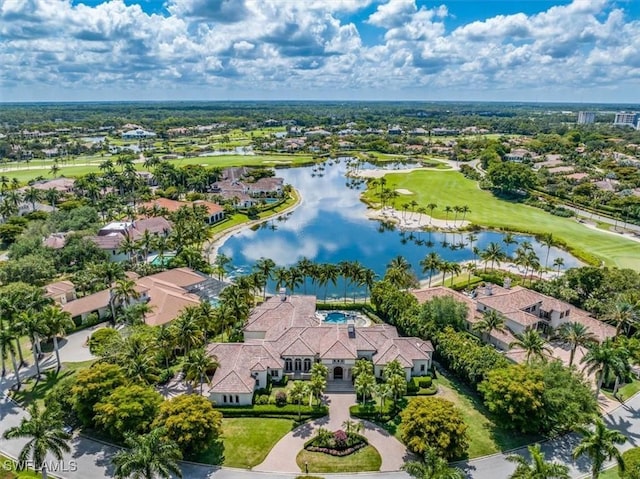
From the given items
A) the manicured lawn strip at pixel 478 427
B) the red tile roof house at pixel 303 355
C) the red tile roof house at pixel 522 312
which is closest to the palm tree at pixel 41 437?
the red tile roof house at pixel 303 355

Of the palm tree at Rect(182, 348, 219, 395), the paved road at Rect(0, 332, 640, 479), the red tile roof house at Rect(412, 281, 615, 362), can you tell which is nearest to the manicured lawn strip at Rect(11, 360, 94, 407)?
the paved road at Rect(0, 332, 640, 479)

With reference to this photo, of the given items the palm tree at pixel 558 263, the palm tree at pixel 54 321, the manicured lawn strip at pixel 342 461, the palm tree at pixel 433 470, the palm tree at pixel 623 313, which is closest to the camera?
the palm tree at pixel 433 470

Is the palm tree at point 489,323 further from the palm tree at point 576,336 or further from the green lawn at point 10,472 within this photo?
the green lawn at point 10,472

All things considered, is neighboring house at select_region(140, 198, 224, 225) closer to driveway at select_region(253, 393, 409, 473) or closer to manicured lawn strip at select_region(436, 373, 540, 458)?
driveway at select_region(253, 393, 409, 473)

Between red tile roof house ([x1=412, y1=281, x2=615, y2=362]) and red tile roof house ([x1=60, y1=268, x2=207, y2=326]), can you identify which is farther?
red tile roof house ([x1=60, y1=268, x2=207, y2=326])

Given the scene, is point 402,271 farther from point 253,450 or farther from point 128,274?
point 128,274
